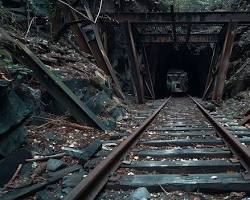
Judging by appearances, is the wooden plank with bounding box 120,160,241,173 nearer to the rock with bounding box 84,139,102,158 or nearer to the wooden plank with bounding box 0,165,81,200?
the rock with bounding box 84,139,102,158

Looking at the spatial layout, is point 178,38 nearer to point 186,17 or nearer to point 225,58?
point 186,17

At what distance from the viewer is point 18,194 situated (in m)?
3.19

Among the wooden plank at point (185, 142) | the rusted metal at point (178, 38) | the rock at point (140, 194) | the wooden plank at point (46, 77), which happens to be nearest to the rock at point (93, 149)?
the wooden plank at point (185, 142)

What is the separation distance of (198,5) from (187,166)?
85.0 feet

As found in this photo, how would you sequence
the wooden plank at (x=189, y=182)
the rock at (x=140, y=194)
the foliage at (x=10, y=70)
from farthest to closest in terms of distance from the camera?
the foliage at (x=10, y=70) → the wooden plank at (x=189, y=182) → the rock at (x=140, y=194)

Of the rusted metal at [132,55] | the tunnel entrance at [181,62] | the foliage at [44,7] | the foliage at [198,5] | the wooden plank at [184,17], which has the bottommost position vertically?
the tunnel entrance at [181,62]

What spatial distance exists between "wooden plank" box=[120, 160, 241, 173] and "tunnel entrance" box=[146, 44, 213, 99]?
17.6 metres

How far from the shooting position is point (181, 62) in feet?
106

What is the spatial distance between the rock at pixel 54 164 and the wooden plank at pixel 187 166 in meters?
0.69

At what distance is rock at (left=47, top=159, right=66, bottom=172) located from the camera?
4.11m

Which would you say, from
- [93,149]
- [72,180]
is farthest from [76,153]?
[72,180]

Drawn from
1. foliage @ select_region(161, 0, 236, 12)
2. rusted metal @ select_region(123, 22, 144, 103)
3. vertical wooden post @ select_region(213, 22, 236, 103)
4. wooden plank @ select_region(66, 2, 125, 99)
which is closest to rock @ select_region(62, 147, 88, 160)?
wooden plank @ select_region(66, 2, 125, 99)

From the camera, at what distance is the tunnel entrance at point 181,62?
2439 cm

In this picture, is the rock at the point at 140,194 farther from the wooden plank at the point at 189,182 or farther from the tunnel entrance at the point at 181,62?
the tunnel entrance at the point at 181,62
